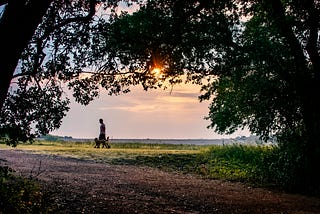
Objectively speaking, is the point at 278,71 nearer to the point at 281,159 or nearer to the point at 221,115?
the point at 281,159

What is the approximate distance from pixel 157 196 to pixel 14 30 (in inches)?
296

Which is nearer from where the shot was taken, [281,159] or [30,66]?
[30,66]

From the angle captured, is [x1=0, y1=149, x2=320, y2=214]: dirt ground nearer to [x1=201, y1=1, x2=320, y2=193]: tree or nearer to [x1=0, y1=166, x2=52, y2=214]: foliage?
[x1=0, y1=166, x2=52, y2=214]: foliage

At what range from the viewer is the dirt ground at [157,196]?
10.7 m

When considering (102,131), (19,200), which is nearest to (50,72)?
(19,200)

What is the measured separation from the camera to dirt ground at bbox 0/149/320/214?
1072 cm

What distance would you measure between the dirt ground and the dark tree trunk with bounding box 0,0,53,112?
387 cm

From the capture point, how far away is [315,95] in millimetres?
16734

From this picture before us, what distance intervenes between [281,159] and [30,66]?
10.0m

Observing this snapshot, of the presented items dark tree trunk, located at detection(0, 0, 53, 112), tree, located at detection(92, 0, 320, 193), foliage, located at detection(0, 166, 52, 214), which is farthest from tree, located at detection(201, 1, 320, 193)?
dark tree trunk, located at detection(0, 0, 53, 112)

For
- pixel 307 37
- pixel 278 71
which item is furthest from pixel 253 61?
pixel 307 37

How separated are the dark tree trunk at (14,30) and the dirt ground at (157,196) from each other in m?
3.87

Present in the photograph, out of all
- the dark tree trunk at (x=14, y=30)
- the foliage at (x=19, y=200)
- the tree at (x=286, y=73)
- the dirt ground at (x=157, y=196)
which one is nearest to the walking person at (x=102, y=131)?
the dirt ground at (x=157, y=196)

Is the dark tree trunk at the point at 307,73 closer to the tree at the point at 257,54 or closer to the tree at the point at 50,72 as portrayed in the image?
the tree at the point at 257,54
